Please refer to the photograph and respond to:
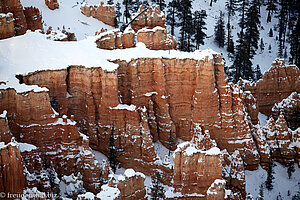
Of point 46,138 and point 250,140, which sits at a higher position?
point 46,138

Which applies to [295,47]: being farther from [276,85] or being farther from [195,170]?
[195,170]

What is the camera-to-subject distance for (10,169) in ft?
105

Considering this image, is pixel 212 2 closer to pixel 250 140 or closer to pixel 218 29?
pixel 218 29

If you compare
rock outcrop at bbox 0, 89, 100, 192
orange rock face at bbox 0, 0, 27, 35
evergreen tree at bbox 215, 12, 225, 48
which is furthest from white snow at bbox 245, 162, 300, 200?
evergreen tree at bbox 215, 12, 225, 48

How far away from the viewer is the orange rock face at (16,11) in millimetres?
56156

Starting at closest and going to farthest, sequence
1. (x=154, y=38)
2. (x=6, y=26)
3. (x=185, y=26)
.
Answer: (x=6, y=26)
(x=154, y=38)
(x=185, y=26)

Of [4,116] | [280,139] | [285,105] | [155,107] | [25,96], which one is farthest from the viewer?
[285,105]

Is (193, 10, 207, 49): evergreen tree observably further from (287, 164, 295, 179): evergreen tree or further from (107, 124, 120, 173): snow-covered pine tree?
(107, 124, 120, 173): snow-covered pine tree

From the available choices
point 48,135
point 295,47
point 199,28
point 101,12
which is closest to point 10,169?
point 48,135

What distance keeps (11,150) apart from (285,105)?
33.3 meters

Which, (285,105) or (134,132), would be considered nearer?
(134,132)

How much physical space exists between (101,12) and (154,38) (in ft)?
59.5

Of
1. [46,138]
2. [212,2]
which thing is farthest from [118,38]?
[212,2]

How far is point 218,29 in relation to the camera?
74750mm
